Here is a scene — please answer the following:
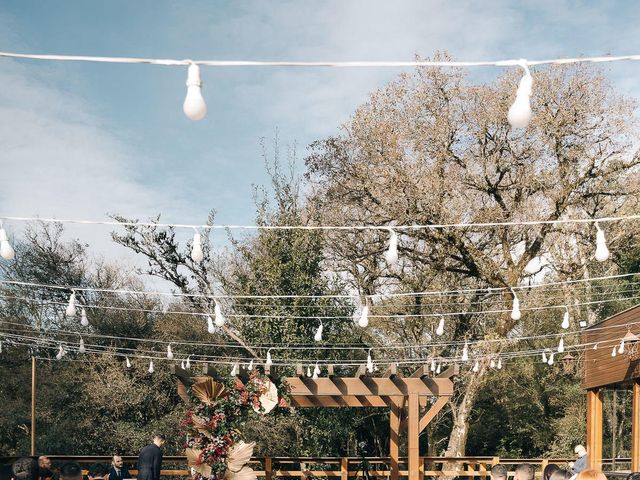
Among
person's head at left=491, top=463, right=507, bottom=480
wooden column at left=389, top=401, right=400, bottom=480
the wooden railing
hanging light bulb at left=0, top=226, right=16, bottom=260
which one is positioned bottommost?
the wooden railing

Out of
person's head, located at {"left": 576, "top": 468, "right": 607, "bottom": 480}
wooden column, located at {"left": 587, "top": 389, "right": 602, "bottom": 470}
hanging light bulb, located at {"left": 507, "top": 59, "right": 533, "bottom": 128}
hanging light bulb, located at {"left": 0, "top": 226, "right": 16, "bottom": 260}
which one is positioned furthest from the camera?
wooden column, located at {"left": 587, "top": 389, "right": 602, "bottom": 470}

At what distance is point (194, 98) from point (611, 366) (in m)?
11.6

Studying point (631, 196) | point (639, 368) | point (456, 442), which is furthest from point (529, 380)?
point (639, 368)

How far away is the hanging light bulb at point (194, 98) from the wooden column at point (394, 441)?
951 cm

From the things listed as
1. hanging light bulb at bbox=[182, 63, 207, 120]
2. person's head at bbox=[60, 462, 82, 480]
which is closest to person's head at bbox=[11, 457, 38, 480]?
person's head at bbox=[60, 462, 82, 480]

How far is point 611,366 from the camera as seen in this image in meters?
13.7

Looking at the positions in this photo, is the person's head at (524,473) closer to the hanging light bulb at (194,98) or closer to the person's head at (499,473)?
the person's head at (499,473)

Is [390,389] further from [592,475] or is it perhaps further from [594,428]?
[592,475]

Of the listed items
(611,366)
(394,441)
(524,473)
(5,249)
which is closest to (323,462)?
(394,441)

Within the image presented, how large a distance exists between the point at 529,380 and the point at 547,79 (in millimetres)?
9668

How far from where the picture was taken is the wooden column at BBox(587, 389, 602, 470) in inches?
577

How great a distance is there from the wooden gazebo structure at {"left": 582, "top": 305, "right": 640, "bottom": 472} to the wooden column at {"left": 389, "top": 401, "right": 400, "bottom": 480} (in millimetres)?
3588

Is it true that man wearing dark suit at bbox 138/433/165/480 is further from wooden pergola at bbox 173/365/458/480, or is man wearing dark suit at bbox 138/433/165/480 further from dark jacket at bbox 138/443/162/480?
wooden pergola at bbox 173/365/458/480

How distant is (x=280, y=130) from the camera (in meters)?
19.8
